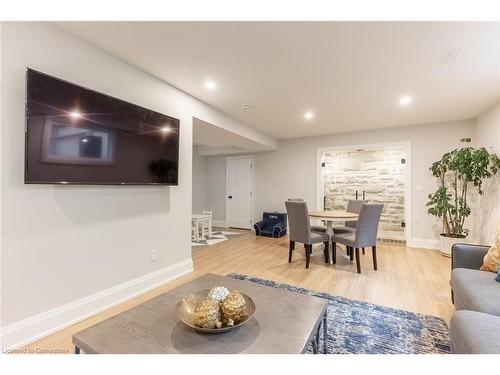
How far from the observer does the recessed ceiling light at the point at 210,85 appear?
2.69 metres

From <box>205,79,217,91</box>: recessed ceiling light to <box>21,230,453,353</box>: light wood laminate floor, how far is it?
2.28 metres

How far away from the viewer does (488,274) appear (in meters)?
1.73

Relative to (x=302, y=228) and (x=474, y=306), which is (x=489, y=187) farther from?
(x=474, y=306)

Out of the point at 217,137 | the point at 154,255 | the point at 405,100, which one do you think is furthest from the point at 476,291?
the point at 217,137

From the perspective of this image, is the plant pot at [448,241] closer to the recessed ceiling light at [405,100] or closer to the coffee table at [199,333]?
the recessed ceiling light at [405,100]

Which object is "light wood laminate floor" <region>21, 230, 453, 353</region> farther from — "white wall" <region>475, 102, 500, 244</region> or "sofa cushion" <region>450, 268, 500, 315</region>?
"white wall" <region>475, 102, 500, 244</region>

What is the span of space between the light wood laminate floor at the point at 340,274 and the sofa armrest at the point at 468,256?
0.45 m

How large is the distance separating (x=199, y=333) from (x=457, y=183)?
16.3 feet

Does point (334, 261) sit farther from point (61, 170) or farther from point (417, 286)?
point (61, 170)

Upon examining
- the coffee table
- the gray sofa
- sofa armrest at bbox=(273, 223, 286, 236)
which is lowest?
sofa armrest at bbox=(273, 223, 286, 236)

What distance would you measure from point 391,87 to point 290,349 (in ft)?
9.83

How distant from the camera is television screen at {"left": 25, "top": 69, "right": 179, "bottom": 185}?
5.39 ft

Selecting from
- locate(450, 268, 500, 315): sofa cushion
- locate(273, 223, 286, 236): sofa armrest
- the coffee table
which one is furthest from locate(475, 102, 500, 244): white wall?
the coffee table
